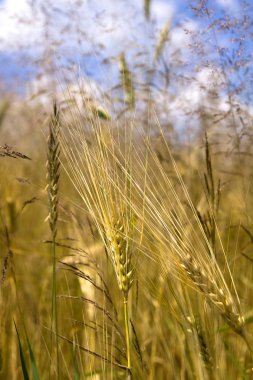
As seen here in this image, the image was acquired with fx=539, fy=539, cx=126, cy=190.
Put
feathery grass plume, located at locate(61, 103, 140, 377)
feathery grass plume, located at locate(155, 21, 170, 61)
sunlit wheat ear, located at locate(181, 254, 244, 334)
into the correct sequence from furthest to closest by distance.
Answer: feathery grass plume, located at locate(155, 21, 170, 61) → feathery grass plume, located at locate(61, 103, 140, 377) → sunlit wheat ear, located at locate(181, 254, 244, 334)

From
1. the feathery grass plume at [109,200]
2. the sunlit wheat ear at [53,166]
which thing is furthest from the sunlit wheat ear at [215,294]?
the sunlit wheat ear at [53,166]

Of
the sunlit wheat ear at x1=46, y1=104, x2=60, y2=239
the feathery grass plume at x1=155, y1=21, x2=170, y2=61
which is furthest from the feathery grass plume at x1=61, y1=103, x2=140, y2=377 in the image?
the feathery grass plume at x1=155, y1=21, x2=170, y2=61

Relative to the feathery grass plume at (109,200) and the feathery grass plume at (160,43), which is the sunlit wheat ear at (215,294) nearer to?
the feathery grass plume at (109,200)

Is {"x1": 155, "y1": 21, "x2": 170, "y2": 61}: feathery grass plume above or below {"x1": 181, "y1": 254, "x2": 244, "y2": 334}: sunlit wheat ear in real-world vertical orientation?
above

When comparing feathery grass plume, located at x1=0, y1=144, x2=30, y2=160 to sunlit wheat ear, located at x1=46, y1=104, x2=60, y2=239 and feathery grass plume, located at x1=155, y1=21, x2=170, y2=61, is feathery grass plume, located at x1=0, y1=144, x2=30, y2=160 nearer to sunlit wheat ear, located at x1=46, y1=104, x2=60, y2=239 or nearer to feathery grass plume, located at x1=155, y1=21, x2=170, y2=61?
sunlit wheat ear, located at x1=46, y1=104, x2=60, y2=239

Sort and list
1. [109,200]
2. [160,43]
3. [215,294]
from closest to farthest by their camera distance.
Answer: [215,294] → [109,200] → [160,43]

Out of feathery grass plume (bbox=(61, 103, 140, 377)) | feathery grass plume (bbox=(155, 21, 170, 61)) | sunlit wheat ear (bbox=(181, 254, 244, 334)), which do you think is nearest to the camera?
sunlit wheat ear (bbox=(181, 254, 244, 334))

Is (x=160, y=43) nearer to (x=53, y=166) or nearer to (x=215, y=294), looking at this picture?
(x=53, y=166)

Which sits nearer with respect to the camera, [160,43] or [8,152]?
[8,152]

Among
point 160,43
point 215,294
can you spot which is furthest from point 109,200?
point 160,43

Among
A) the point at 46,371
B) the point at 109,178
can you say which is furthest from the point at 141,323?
the point at 109,178

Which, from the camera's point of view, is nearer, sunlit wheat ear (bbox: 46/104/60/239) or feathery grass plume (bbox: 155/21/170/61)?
sunlit wheat ear (bbox: 46/104/60/239)

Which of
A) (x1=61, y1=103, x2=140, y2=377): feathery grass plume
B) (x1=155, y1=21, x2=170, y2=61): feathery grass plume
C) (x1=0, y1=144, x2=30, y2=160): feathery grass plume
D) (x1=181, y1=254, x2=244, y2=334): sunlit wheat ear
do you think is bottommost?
(x1=181, y1=254, x2=244, y2=334): sunlit wheat ear

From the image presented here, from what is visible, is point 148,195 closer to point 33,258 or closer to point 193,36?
point 193,36
